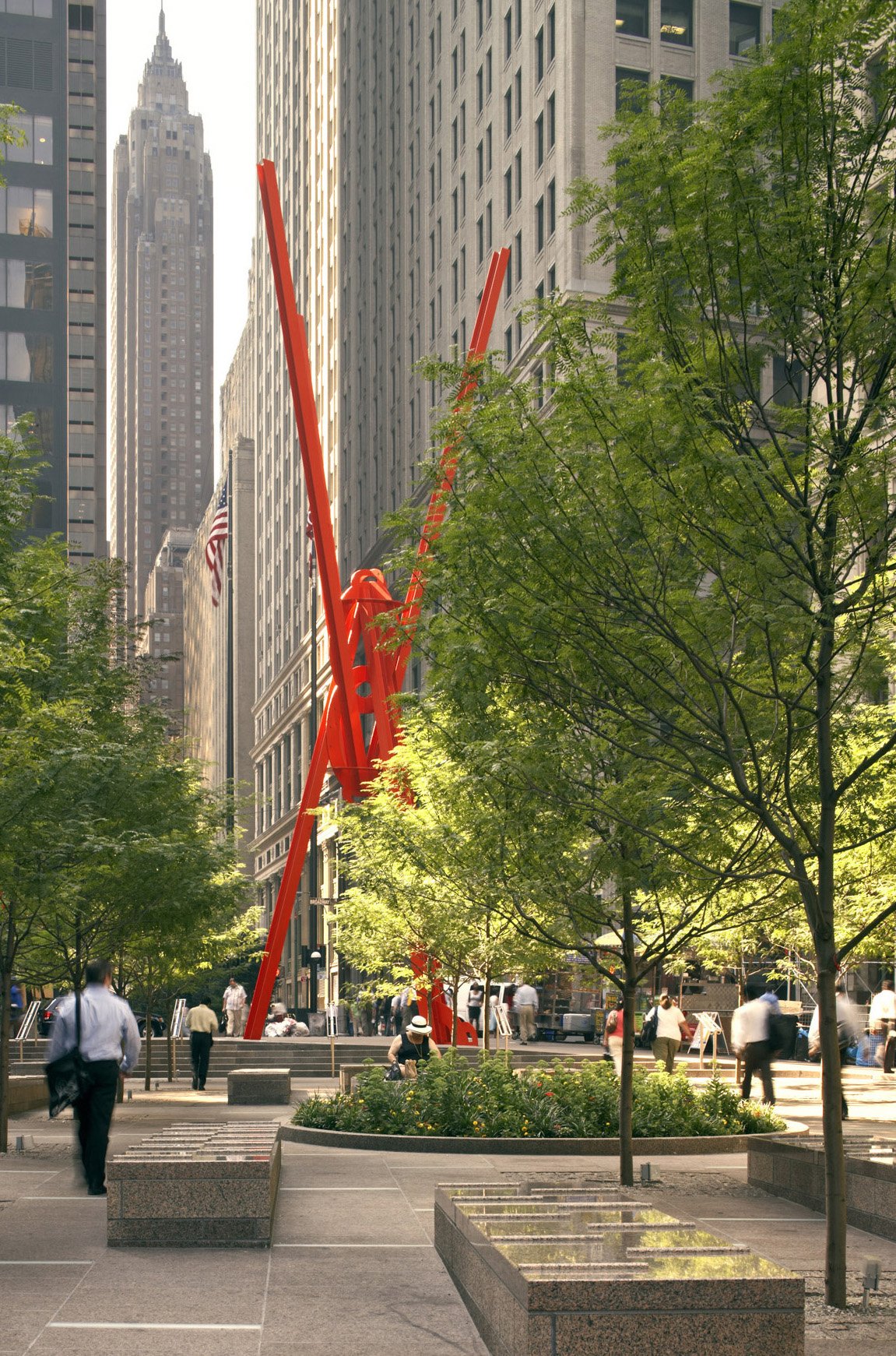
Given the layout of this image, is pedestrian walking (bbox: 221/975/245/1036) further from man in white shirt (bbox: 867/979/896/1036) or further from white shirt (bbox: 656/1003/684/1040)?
white shirt (bbox: 656/1003/684/1040)

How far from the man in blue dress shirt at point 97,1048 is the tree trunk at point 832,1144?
6.00 m

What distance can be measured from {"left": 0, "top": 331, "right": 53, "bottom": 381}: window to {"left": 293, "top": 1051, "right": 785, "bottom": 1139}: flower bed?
63.5m

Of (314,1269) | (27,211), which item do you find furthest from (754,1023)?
(27,211)

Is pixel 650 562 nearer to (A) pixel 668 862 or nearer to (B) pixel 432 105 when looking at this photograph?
(A) pixel 668 862

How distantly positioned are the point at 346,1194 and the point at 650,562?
23.0ft

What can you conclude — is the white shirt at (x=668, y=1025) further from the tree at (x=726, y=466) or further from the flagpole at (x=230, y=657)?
the flagpole at (x=230, y=657)

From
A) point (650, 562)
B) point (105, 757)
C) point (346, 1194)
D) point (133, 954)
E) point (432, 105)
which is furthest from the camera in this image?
point (432, 105)

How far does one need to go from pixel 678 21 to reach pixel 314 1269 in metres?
50.1

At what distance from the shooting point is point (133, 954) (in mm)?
34312

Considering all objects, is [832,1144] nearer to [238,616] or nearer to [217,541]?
[217,541]

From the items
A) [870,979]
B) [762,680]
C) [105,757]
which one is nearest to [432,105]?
[870,979]

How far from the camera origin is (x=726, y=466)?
9805 mm

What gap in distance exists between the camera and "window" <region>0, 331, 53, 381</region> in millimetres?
77750

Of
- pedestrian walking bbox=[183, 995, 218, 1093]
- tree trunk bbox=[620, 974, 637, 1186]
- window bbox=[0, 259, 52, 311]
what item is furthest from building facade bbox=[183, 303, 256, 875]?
tree trunk bbox=[620, 974, 637, 1186]
